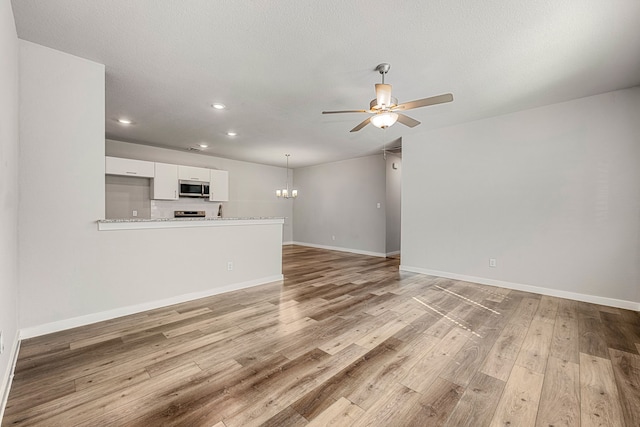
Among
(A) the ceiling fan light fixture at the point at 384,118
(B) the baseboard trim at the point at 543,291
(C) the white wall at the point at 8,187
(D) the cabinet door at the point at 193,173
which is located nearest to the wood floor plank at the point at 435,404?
(A) the ceiling fan light fixture at the point at 384,118

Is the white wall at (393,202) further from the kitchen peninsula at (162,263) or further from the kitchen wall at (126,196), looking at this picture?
the kitchen wall at (126,196)

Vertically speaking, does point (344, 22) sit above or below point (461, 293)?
above

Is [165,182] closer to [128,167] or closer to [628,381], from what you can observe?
[128,167]

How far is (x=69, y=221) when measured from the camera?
258cm

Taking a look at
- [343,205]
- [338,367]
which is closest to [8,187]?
[338,367]

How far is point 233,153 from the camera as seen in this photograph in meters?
6.95

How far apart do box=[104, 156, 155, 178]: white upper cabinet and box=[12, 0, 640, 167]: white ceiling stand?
179 centimetres

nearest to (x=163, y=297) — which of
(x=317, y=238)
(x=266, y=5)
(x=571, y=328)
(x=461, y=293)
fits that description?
(x=266, y=5)

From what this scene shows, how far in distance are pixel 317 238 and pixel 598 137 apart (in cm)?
647

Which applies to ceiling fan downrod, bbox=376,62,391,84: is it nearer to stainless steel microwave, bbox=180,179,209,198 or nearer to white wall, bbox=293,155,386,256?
white wall, bbox=293,155,386,256

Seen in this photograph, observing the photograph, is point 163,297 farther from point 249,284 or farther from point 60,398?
point 60,398

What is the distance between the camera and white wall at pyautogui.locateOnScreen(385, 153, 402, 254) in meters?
6.90

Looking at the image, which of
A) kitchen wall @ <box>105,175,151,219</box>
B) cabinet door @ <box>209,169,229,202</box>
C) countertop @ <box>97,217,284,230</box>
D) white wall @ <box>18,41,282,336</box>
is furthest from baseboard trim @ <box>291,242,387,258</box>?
white wall @ <box>18,41,282,336</box>

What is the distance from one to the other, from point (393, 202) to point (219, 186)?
14.7 feet
